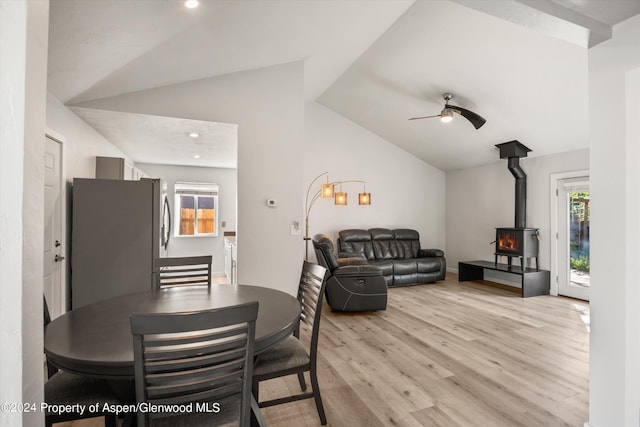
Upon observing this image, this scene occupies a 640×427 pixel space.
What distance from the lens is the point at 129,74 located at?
2.73 meters

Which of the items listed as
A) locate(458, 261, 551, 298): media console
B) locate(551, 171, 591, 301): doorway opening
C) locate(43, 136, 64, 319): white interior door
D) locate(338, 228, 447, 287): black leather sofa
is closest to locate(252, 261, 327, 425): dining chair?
locate(43, 136, 64, 319): white interior door

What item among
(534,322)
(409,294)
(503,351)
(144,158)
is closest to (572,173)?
(534,322)

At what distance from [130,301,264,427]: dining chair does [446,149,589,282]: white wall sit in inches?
228

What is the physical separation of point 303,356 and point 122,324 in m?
0.99

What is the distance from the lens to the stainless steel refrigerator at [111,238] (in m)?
3.04

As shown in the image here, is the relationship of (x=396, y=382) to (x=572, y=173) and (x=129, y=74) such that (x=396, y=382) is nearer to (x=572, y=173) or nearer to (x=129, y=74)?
(x=129, y=74)

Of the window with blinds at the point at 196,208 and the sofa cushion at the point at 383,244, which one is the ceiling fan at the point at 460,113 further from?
the window with blinds at the point at 196,208

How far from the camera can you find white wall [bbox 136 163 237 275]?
6.60m

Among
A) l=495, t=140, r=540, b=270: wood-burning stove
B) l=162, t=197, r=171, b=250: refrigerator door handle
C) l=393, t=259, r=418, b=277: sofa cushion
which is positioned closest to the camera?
l=162, t=197, r=171, b=250: refrigerator door handle

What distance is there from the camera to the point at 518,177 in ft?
18.2

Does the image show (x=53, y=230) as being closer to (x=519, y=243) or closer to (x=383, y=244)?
(x=383, y=244)

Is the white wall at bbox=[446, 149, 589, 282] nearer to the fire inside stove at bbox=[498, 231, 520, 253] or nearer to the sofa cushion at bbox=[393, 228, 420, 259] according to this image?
the fire inside stove at bbox=[498, 231, 520, 253]

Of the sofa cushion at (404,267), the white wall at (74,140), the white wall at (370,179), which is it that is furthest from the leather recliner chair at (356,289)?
the white wall at (74,140)

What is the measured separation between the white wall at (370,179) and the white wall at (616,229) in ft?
16.2
